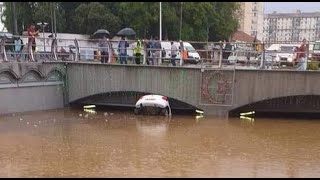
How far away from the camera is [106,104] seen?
21828 millimetres

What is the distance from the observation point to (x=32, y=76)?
2042 cm

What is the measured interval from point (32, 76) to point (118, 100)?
146 inches

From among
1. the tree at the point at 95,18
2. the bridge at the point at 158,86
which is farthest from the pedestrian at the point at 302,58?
the tree at the point at 95,18

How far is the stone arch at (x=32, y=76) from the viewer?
20.0 metres

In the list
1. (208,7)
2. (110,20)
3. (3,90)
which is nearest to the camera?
(3,90)

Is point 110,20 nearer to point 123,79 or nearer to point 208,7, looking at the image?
point 208,7

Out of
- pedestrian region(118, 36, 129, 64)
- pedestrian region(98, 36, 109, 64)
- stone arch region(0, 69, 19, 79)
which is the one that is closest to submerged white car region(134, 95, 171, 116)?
pedestrian region(118, 36, 129, 64)

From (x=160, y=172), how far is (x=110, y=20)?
3793 cm

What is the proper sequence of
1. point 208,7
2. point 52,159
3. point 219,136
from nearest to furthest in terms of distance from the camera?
point 52,159 → point 219,136 → point 208,7

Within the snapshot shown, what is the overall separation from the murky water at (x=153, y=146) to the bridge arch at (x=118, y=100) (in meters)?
1.47

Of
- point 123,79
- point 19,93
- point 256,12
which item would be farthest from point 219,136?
point 256,12

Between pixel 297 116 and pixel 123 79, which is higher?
pixel 123 79

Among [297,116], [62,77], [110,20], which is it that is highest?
[110,20]

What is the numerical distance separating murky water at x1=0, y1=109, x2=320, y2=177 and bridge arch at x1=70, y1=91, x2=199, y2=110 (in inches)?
58.0
